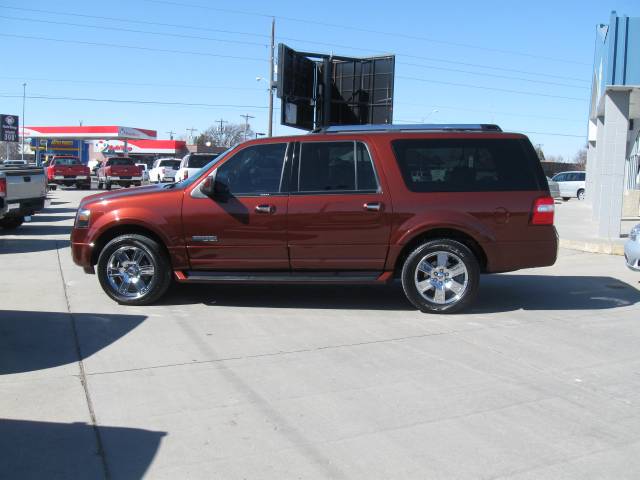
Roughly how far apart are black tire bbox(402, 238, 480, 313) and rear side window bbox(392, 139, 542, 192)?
650 mm

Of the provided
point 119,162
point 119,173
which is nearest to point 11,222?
point 119,173

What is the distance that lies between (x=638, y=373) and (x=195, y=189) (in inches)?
185

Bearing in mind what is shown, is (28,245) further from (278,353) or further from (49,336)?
(278,353)

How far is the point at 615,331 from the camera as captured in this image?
6.59m

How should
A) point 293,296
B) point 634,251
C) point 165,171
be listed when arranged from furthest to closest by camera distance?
1. point 165,171
2. point 634,251
3. point 293,296

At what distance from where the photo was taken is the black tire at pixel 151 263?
7195 millimetres

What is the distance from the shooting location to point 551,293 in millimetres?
8547

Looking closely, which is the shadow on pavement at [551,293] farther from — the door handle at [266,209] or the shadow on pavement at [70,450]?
→ the shadow on pavement at [70,450]

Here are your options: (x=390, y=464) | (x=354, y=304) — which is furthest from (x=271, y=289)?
(x=390, y=464)

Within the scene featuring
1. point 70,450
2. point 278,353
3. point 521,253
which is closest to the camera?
point 70,450

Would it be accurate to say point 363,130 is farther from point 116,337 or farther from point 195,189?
point 116,337

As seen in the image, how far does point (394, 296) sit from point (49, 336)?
410 cm

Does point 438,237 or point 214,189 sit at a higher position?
point 214,189

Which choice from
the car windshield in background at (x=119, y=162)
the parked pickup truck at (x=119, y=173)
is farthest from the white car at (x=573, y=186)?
the car windshield in background at (x=119, y=162)
